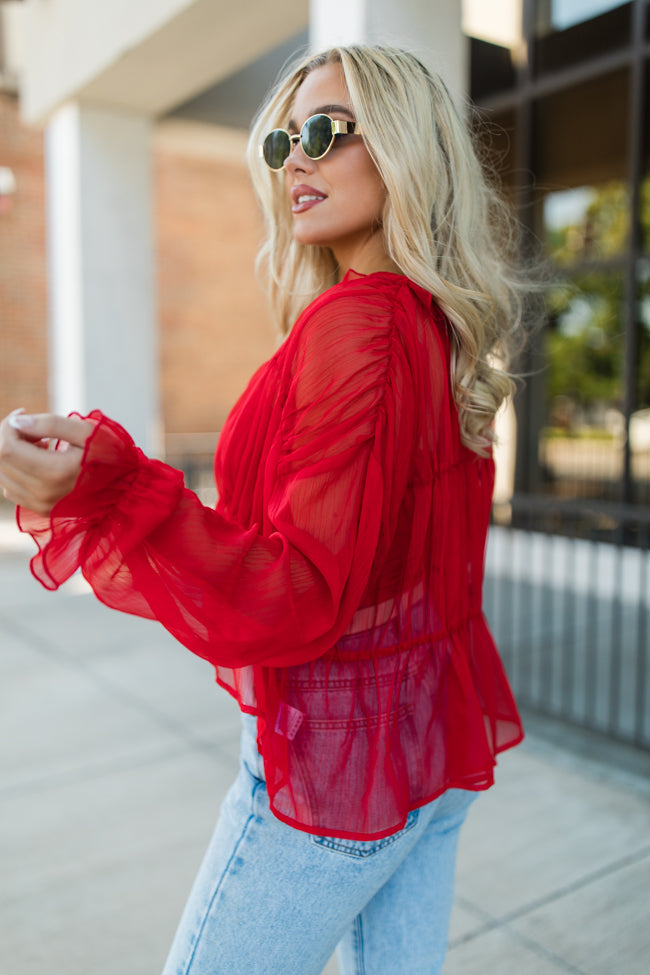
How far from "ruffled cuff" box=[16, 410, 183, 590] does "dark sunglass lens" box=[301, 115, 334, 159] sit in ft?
1.98

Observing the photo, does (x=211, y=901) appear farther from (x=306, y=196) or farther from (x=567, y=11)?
(x=567, y=11)

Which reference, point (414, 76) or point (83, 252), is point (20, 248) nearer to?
point (83, 252)

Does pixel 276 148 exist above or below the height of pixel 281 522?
above

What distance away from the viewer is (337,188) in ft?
4.50

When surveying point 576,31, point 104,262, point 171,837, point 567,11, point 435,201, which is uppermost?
point 567,11

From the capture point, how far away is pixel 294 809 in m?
1.23

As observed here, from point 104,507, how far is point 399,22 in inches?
170

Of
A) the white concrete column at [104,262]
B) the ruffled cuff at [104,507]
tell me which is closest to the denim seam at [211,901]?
the ruffled cuff at [104,507]

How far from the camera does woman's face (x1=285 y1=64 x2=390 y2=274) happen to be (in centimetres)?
136

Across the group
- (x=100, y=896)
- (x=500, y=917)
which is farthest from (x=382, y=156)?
(x=100, y=896)

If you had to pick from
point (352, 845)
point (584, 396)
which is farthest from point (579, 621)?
point (352, 845)

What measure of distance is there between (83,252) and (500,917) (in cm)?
730

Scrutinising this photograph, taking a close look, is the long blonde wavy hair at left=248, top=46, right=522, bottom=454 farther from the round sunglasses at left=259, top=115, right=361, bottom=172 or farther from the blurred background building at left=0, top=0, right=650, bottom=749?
the blurred background building at left=0, top=0, right=650, bottom=749

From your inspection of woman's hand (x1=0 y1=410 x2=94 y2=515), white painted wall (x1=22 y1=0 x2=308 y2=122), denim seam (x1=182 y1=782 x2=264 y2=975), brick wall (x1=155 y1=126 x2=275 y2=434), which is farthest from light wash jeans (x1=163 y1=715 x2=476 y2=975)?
brick wall (x1=155 y1=126 x2=275 y2=434)
